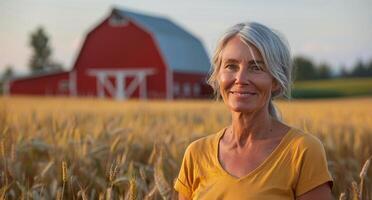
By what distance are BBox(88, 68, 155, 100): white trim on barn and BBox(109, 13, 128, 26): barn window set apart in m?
2.27

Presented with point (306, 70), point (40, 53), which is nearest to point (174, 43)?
point (306, 70)

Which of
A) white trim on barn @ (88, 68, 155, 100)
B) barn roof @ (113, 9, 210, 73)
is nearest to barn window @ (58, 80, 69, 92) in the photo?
white trim on barn @ (88, 68, 155, 100)

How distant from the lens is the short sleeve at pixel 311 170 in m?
1.50

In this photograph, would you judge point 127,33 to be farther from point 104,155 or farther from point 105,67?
point 104,155

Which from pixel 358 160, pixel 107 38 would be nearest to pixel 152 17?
pixel 107 38

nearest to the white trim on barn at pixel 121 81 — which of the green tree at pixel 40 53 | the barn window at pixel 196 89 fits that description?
the barn window at pixel 196 89

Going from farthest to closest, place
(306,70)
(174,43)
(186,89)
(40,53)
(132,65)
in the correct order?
(40,53) → (306,70) → (174,43) → (186,89) → (132,65)

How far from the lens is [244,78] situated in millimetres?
1561

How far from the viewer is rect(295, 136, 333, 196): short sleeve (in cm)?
150

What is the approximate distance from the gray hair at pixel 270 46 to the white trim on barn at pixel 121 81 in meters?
25.2

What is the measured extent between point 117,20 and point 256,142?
28094 mm

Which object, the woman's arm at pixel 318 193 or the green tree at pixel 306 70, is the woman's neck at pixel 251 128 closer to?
the woman's arm at pixel 318 193

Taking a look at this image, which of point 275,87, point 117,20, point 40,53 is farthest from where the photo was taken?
point 40,53

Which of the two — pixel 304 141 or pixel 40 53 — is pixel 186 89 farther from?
pixel 40 53
